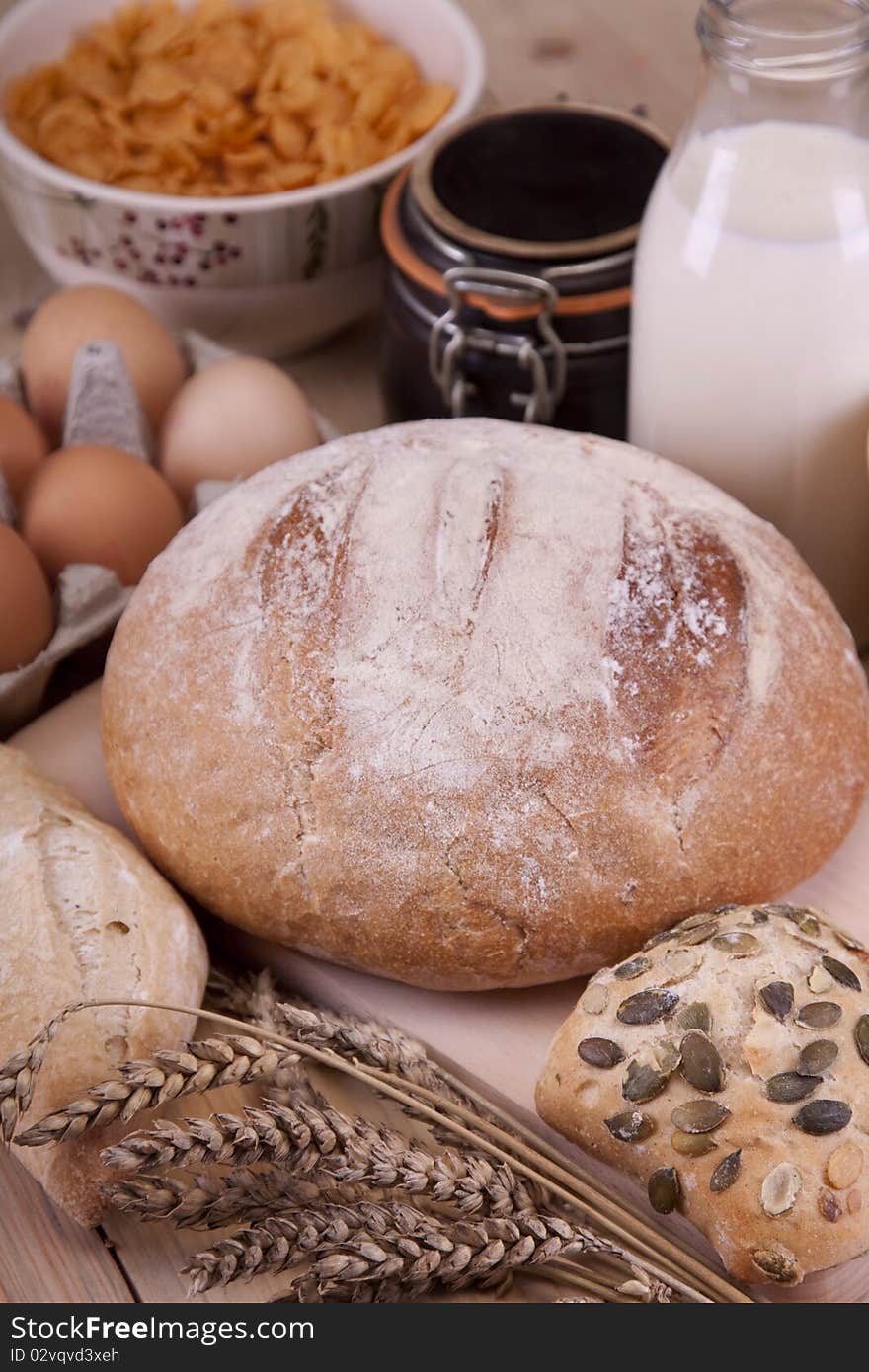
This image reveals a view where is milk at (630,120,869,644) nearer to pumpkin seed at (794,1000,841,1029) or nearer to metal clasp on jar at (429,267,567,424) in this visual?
metal clasp on jar at (429,267,567,424)

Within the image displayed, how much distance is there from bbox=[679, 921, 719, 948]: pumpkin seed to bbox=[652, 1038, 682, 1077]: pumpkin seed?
66mm

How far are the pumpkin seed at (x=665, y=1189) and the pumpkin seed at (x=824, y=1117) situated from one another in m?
0.08

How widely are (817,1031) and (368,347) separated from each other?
1.12 metres

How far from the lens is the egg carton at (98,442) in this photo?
3.81ft

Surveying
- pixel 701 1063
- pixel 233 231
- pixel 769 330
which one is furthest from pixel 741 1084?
pixel 233 231

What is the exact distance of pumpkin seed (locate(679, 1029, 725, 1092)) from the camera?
2.55 feet

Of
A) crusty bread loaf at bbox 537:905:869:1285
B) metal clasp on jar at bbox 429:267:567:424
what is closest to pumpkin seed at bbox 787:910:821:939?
crusty bread loaf at bbox 537:905:869:1285

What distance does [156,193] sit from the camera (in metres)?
1.51

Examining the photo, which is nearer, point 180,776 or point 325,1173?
point 325,1173

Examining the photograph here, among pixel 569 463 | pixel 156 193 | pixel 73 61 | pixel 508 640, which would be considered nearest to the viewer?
pixel 508 640

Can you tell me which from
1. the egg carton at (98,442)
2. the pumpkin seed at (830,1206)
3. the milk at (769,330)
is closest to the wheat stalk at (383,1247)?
the pumpkin seed at (830,1206)

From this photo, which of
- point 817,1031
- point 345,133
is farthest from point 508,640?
point 345,133

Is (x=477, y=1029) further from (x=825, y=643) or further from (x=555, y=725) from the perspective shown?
(x=825, y=643)

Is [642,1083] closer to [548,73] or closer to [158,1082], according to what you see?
[158,1082]
